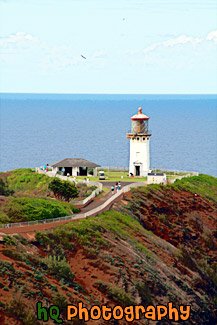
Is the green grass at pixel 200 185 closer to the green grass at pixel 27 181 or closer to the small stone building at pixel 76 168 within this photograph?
the small stone building at pixel 76 168

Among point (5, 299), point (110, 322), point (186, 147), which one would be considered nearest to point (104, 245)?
point (110, 322)

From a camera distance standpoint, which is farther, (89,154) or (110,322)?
(89,154)

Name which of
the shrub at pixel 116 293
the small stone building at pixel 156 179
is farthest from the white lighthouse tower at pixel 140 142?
the shrub at pixel 116 293

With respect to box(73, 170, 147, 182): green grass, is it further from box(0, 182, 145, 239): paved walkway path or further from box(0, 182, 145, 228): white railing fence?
box(0, 182, 145, 228): white railing fence

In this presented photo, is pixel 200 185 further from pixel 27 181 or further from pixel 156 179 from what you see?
pixel 27 181

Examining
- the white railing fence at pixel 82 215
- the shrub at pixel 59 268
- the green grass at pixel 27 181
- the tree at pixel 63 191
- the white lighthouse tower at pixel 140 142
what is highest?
the white lighthouse tower at pixel 140 142

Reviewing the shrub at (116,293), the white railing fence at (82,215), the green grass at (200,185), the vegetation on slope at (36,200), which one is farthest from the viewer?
the green grass at (200,185)

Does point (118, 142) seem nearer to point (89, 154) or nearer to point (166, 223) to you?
point (89, 154)

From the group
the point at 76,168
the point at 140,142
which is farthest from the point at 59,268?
the point at 140,142

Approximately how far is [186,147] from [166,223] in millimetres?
114217

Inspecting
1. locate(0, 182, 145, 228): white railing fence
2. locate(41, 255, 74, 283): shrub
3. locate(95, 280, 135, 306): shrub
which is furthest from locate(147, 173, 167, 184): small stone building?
locate(41, 255, 74, 283): shrub

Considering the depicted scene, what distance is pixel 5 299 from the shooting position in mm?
37594

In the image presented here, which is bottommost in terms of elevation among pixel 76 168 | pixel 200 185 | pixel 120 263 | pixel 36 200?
pixel 120 263

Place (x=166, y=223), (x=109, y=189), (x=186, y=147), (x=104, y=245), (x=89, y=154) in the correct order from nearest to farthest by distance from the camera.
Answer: (x=104, y=245), (x=166, y=223), (x=109, y=189), (x=89, y=154), (x=186, y=147)
